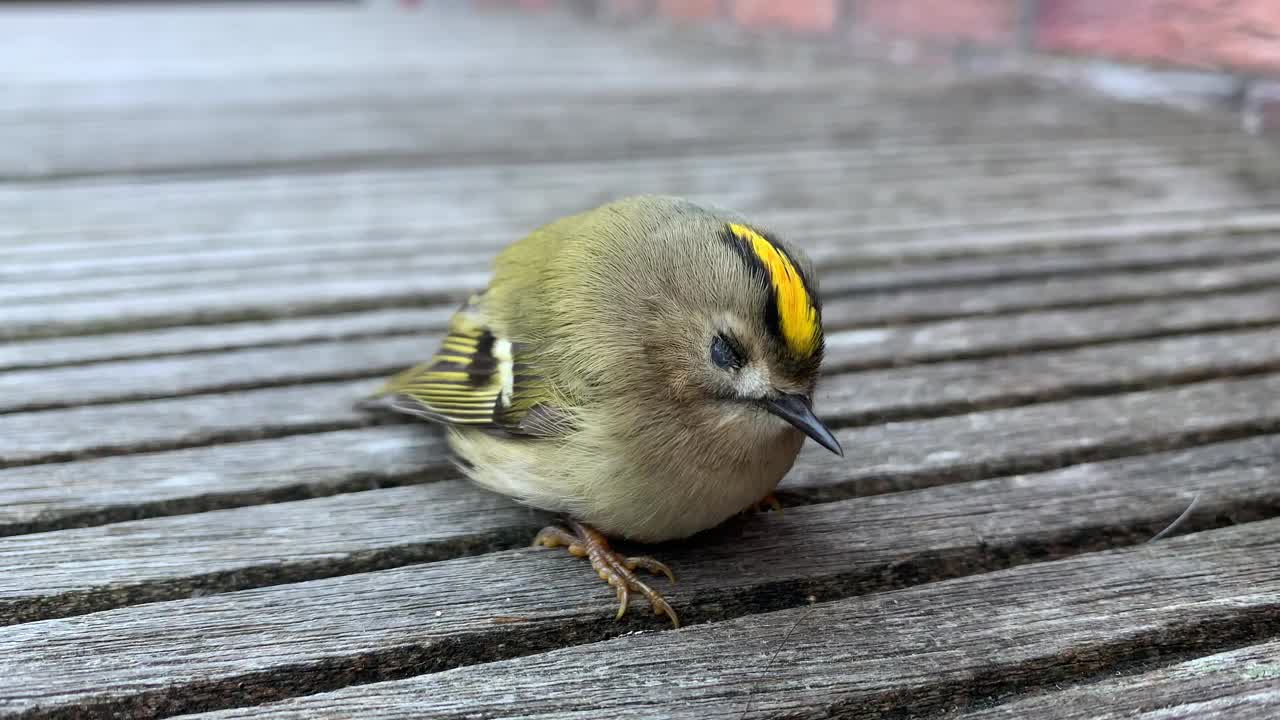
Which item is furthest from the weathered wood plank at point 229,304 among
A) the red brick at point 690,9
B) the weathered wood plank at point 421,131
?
the red brick at point 690,9

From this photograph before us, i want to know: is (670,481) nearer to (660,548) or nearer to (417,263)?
(660,548)

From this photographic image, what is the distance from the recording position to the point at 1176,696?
1461mm

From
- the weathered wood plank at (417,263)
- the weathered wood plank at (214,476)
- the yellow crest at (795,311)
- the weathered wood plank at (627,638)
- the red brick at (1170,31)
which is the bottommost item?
the weathered wood plank at (627,638)

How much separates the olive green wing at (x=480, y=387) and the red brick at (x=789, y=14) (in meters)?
8.03

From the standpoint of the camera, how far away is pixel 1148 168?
480 cm

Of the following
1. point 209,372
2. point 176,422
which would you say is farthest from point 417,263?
point 176,422

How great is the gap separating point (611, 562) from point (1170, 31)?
595 centimetres

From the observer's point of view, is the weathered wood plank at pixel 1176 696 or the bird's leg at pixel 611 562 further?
the bird's leg at pixel 611 562

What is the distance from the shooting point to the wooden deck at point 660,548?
1.53 meters

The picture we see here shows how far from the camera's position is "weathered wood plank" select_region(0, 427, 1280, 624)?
5.69 feet

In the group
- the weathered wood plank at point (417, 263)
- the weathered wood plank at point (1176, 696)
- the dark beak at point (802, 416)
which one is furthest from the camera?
the weathered wood plank at point (417, 263)

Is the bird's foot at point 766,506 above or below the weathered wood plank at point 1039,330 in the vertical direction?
below

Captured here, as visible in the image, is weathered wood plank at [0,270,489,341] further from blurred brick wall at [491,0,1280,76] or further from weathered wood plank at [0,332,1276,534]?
blurred brick wall at [491,0,1280,76]

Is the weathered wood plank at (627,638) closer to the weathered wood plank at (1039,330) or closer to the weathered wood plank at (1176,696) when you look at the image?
the weathered wood plank at (1176,696)
